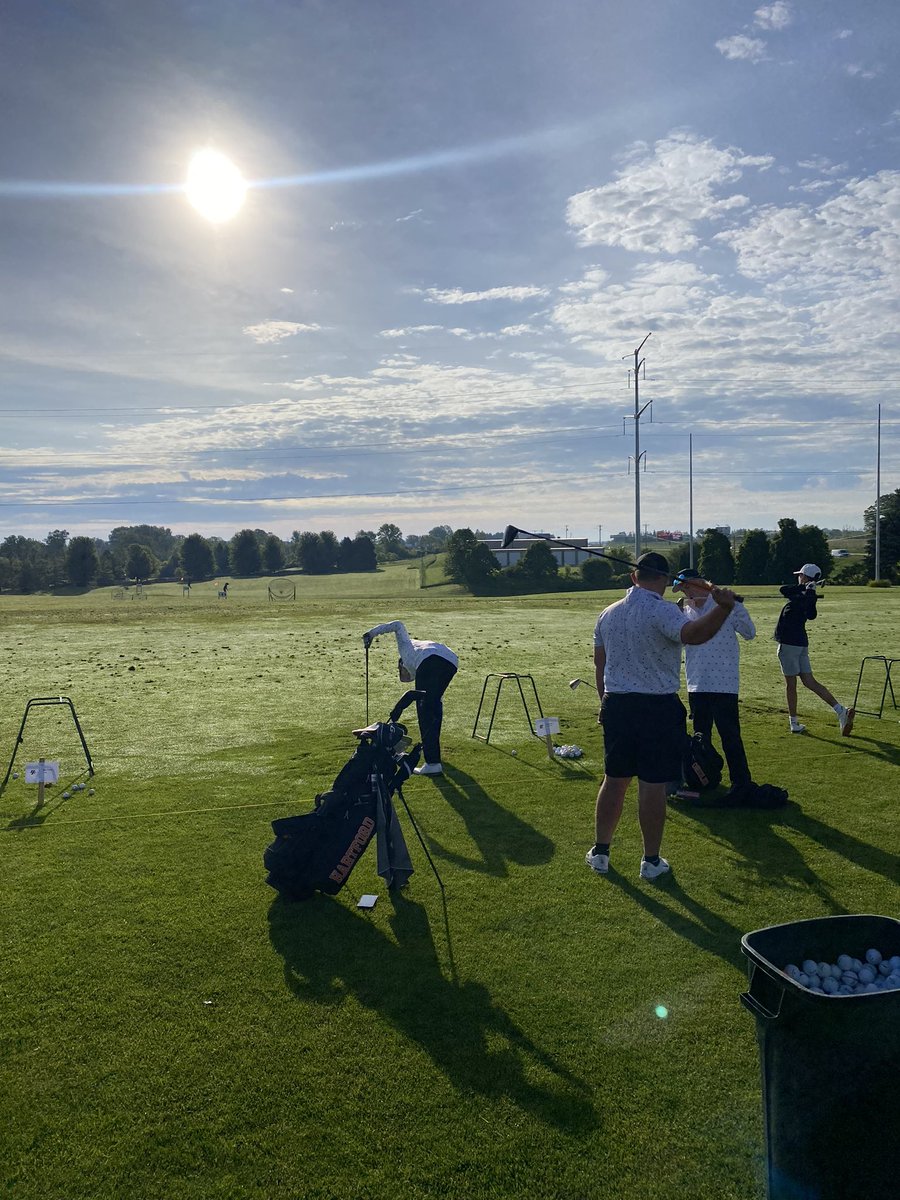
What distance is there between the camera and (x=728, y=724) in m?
8.70

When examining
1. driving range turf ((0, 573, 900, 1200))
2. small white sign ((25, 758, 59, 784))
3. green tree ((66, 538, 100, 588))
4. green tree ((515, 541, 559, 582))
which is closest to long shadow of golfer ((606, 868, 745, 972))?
driving range turf ((0, 573, 900, 1200))

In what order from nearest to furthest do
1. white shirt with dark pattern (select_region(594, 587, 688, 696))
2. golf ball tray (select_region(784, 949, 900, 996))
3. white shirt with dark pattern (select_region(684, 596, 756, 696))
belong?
golf ball tray (select_region(784, 949, 900, 996))
white shirt with dark pattern (select_region(594, 587, 688, 696))
white shirt with dark pattern (select_region(684, 596, 756, 696))

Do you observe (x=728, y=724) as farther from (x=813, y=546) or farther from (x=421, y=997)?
(x=813, y=546)

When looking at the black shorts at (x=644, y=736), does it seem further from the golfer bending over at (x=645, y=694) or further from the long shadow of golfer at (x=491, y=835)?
the long shadow of golfer at (x=491, y=835)

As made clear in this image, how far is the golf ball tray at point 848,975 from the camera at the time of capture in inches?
126

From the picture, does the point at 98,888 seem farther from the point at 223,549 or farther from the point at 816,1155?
the point at 223,549

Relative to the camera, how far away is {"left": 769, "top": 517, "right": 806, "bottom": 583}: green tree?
209 feet

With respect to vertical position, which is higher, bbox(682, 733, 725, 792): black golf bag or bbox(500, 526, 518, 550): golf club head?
bbox(500, 526, 518, 550): golf club head

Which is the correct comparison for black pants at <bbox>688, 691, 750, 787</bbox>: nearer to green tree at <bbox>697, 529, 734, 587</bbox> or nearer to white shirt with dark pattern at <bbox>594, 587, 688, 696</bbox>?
white shirt with dark pattern at <bbox>594, 587, 688, 696</bbox>

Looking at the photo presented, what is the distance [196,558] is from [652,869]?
12598 cm

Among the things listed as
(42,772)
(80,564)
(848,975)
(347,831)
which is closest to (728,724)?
(347,831)

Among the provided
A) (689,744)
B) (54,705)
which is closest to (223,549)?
(54,705)

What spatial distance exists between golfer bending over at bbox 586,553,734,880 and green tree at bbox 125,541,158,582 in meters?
128

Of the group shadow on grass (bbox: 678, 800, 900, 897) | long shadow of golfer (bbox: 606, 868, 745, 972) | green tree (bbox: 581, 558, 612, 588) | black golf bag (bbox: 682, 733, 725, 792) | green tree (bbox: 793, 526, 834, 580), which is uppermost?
green tree (bbox: 793, 526, 834, 580)
